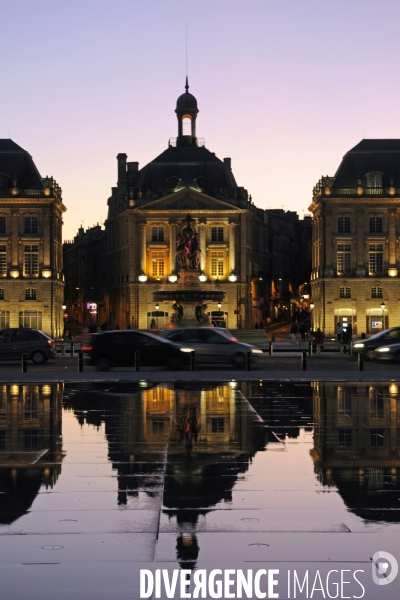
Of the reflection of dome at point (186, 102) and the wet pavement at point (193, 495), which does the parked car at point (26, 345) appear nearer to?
the wet pavement at point (193, 495)

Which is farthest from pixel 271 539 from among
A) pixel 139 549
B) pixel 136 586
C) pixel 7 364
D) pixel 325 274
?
pixel 325 274

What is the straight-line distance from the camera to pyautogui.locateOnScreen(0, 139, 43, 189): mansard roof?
344ft

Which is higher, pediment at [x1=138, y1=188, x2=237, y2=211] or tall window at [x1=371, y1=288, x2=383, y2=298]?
pediment at [x1=138, y1=188, x2=237, y2=211]

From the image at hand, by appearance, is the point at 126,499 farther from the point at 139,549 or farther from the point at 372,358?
the point at 372,358

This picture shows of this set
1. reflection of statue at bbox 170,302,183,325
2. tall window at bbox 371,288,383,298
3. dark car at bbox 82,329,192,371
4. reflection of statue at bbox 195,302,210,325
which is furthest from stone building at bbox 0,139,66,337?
dark car at bbox 82,329,192,371

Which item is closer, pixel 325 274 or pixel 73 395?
pixel 73 395

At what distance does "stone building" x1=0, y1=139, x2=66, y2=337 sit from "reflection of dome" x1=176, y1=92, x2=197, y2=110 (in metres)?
21.6

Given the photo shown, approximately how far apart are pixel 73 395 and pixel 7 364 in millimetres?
17425

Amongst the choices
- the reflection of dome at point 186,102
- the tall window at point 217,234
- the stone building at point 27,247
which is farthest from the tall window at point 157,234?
the reflection of dome at point 186,102

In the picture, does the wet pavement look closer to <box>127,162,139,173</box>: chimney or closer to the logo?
the logo

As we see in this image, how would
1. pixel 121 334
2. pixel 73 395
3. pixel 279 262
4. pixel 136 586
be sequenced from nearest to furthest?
pixel 136 586 → pixel 73 395 → pixel 121 334 → pixel 279 262

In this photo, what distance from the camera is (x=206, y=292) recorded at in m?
70.1

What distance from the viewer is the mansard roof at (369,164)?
10606cm

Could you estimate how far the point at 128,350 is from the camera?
37.5 meters
